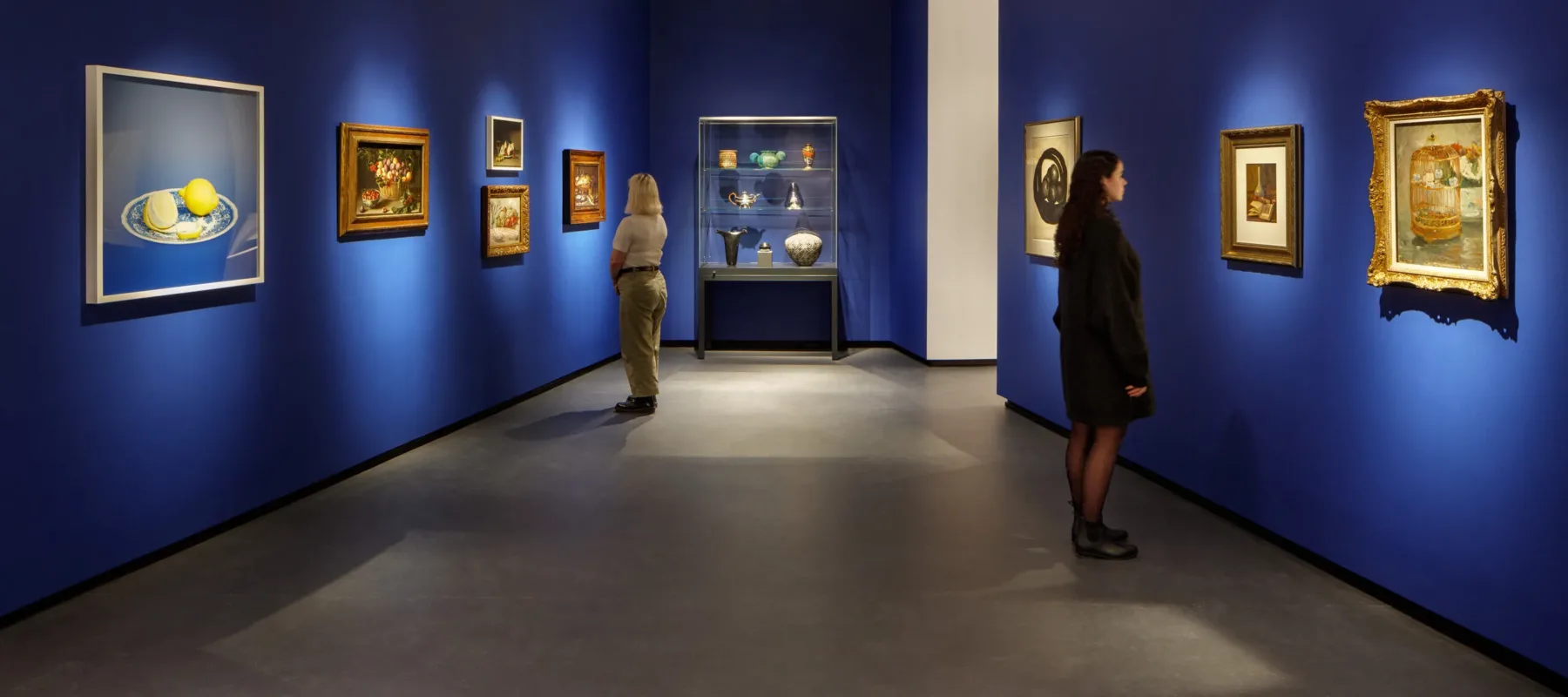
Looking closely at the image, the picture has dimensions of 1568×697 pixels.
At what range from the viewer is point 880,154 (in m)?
15.0

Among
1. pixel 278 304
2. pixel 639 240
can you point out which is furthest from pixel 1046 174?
pixel 278 304

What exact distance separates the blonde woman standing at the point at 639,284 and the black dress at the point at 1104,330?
4818 mm

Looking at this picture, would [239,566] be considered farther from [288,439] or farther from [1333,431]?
[1333,431]

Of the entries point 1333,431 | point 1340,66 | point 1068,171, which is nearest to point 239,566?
point 1333,431

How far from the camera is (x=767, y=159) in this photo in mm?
14375

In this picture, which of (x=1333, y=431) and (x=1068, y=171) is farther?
(x=1068, y=171)

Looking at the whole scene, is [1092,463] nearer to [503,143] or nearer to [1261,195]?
[1261,195]

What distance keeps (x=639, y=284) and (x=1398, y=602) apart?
6.30 m

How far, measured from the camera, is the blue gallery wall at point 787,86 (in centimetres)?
1497

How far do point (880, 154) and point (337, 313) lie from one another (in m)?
8.54

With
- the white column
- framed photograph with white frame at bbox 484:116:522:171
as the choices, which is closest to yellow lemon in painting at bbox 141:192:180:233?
framed photograph with white frame at bbox 484:116:522:171

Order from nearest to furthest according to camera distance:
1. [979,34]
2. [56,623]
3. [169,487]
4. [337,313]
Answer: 1. [56,623]
2. [169,487]
3. [337,313]
4. [979,34]

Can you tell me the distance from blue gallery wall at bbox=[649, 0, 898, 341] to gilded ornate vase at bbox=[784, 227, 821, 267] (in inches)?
30.8

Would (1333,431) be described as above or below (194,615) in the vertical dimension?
above
